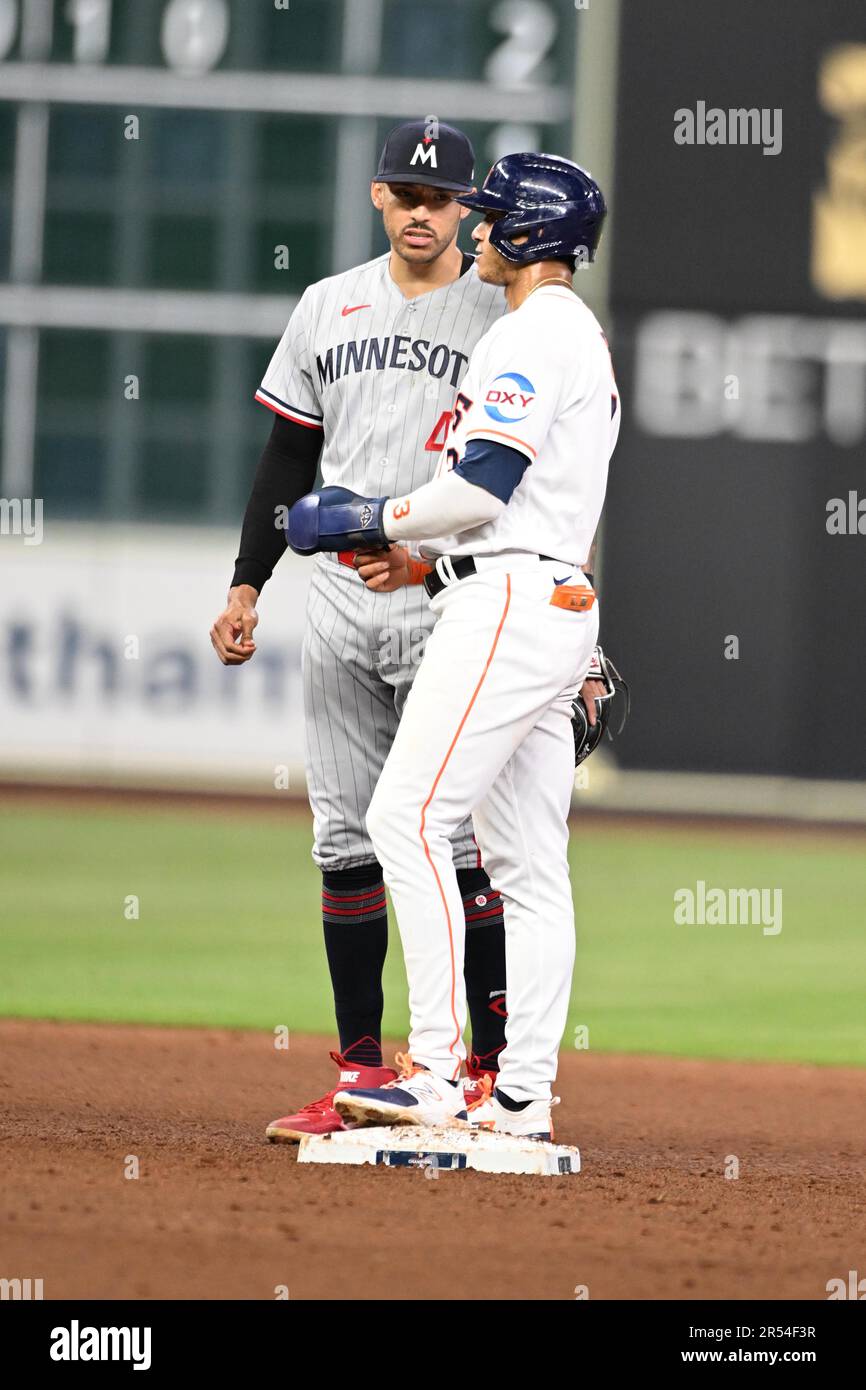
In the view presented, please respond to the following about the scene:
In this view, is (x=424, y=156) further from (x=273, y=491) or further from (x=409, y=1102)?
(x=409, y=1102)

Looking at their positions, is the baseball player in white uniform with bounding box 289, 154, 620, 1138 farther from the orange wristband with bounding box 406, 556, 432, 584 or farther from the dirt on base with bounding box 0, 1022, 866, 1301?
the dirt on base with bounding box 0, 1022, 866, 1301

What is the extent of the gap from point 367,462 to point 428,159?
0.63 meters

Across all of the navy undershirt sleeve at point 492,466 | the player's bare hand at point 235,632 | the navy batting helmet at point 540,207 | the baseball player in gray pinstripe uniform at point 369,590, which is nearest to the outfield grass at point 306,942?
the baseball player in gray pinstripe uniform at point 369,590

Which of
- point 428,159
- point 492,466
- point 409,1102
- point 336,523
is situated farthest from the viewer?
point 428,159

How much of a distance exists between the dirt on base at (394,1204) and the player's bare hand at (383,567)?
Answer: 112 centimetres

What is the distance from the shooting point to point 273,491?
437 centimetres

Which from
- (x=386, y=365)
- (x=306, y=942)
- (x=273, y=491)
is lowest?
(x=306, y=942)

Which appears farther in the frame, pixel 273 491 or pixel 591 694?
pixel 273 491

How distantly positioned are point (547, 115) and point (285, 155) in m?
1.89

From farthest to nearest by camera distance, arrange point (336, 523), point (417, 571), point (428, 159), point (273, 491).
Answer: point (273, 491), point (428, 159), point (417, 571), point (336, 523)

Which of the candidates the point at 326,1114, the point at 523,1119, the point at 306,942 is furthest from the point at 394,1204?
the point at 306,942

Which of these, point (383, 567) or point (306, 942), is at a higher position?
point (383, 567)

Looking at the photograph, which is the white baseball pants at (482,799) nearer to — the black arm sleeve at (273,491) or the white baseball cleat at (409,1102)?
the white baseball cleat at (409,1102)

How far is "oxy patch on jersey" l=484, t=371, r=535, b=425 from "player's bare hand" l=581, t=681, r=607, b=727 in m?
0.74
